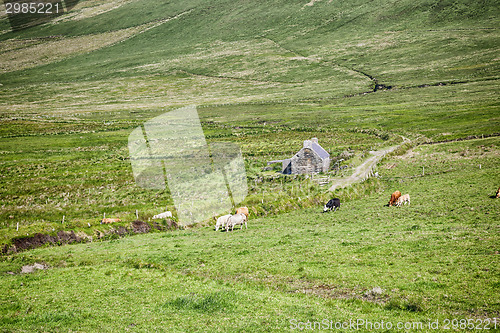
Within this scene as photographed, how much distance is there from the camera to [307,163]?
214 ft

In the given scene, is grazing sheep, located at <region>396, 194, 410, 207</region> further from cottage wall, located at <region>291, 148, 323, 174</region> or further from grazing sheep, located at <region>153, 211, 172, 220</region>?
cottage wall, located at <region>291, 148, 323, 174</region>

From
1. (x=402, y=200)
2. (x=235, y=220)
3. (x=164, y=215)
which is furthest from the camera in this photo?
(x=164, y=215)

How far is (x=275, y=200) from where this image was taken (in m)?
42.1

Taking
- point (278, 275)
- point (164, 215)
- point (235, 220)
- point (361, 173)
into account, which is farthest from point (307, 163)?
point (278, 275)

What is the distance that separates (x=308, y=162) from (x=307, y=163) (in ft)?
0.87

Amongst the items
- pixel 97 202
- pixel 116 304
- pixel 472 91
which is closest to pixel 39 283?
pixel 116 304

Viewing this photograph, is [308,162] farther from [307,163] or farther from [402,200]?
[402,200]

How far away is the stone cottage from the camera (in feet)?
214

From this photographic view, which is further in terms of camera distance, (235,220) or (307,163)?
(307,163)

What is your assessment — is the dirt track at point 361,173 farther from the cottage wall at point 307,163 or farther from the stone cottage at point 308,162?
the cottage wall at point 307,163

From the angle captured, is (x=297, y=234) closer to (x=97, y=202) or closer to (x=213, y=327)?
(x=213, y=327)

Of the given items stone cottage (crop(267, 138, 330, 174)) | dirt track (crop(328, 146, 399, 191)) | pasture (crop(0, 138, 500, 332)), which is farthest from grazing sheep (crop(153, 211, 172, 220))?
stone cottage (crop(267, 138, 330, 174))

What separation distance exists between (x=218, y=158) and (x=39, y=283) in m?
58.0

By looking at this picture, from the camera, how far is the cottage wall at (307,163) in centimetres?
6512
